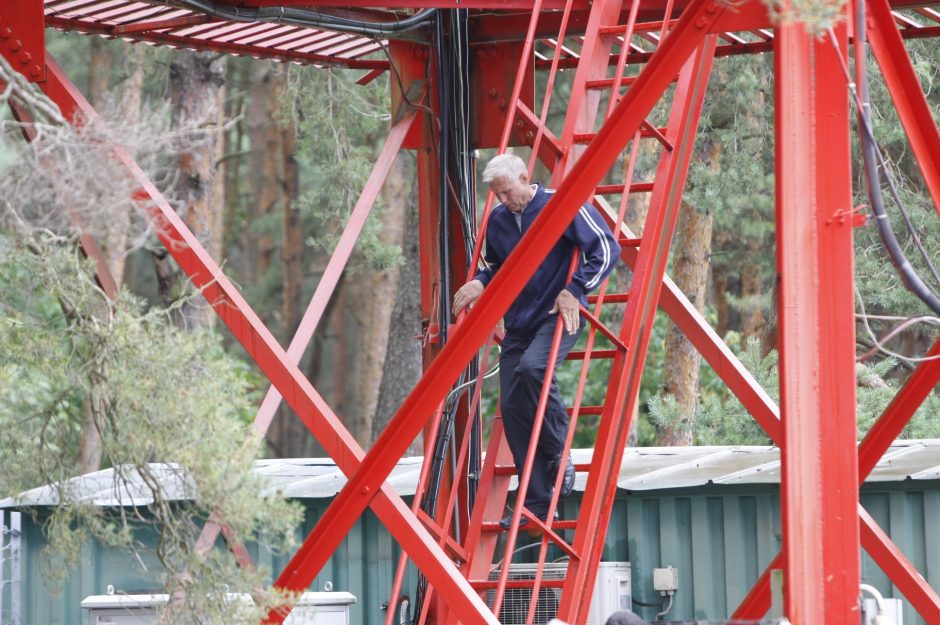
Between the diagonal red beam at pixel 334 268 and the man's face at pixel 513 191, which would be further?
the diagonal red beam at pixel 334 268

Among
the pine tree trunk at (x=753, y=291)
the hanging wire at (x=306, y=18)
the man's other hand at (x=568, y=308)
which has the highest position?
the pine tree trunk at (x=753, y=291)

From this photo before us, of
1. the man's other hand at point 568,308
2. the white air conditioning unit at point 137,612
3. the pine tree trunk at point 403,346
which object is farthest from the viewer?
the pine tree trunk at point 403,346

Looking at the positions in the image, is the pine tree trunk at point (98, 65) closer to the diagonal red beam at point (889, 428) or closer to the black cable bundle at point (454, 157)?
the black cable bundle at point (454, 157)

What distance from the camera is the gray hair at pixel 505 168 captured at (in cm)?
892

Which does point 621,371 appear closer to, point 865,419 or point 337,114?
point 865,419

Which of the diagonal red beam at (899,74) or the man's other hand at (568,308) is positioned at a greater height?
the diagonal red beam at (899,74)

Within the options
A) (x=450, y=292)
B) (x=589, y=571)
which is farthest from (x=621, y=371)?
(x=450, y=292)

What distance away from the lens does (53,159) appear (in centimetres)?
598

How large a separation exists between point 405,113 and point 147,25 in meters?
2.05

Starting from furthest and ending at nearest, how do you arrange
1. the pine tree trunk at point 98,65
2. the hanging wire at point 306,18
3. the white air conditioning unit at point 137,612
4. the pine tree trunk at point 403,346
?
the pine tree trunk at point 98,65 → the pine tree trunk at point 403,346 → the hanging wire at point 306,18 → the white air conditioning unit at point 137,612

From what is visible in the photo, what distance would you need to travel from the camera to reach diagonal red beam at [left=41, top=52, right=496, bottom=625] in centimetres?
840

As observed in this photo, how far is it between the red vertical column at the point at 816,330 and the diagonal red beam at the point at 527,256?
49 cm

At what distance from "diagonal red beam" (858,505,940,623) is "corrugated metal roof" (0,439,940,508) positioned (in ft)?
3.52

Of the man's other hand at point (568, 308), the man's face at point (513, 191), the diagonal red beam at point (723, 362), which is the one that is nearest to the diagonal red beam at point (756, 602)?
the diagonal red beam at point (723, 362)
